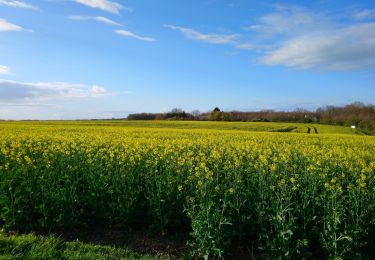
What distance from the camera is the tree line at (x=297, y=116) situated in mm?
85419

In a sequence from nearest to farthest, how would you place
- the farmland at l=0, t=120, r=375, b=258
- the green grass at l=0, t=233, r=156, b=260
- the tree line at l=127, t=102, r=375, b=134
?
1. the green grass at l=0, t=233, r=156, b=260
2. the farmland at l=0, t=120, r=375, b=258
3. the tree line at l=127, t=102, r=375, b=134

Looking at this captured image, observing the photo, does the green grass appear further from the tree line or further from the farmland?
the tree line

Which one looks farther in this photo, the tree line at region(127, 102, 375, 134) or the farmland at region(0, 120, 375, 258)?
the tree line at region(127, 102, 375, 134)

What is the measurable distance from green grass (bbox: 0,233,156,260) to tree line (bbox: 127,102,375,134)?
7824 centimetres

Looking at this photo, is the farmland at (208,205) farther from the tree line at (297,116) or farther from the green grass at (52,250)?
the tree line at (297,116)

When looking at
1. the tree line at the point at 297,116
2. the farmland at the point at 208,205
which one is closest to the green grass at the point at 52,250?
the farmland at the point at 208,205

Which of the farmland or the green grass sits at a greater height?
the farmland

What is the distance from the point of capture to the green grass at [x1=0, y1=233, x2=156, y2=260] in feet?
20.4

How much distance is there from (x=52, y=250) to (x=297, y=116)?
93844 millimetres

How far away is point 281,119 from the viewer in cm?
9175

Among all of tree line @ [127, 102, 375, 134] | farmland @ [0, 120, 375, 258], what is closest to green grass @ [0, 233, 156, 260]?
farmland @ [0, 120, 375, 258]

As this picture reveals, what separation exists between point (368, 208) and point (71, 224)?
20.9 ft

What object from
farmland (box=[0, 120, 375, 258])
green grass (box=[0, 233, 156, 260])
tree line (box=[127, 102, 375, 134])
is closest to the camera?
green grass (box=[0, 233, 156, 260])

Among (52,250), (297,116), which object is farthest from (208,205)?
(297,116)
